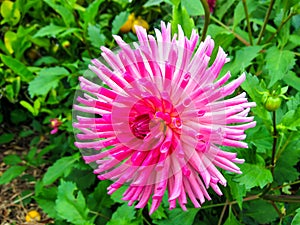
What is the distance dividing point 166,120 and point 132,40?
861 mm

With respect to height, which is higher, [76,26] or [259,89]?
[259,89]

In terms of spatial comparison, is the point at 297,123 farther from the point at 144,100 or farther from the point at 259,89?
the point at 144,100

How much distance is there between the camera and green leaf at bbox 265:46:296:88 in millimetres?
1167

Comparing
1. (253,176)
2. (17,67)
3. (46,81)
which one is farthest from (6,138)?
(253,176)

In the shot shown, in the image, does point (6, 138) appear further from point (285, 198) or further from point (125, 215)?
point (285, 198)

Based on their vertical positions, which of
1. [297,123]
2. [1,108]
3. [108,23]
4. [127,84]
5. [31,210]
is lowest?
[31,210]

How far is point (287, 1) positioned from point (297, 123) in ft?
1.11

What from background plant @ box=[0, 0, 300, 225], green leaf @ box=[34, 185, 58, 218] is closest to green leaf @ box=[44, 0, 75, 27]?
background plant @ box=[0, 0, 300, 225]

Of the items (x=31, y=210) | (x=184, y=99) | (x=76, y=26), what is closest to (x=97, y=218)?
(x=31, y=210)

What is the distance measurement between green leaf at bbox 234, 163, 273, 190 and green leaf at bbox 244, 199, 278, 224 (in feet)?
1.26

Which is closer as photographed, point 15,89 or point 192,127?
point 192,127

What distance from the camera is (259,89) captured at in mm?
1009

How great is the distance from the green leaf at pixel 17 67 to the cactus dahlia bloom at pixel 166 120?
38.9 inches

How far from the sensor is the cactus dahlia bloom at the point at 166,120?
0.78 m
